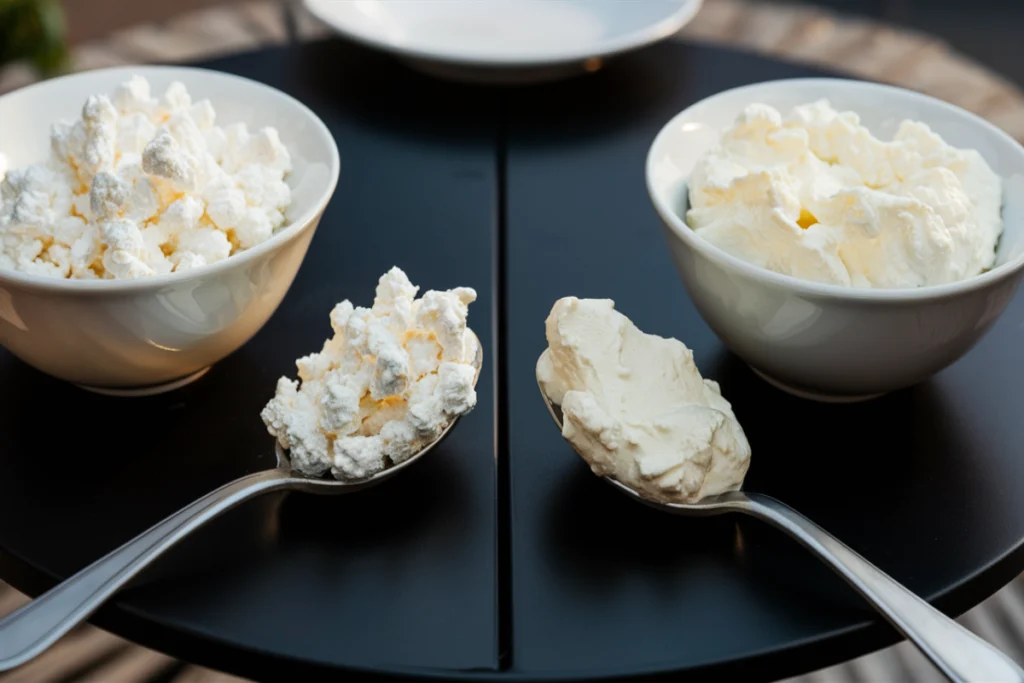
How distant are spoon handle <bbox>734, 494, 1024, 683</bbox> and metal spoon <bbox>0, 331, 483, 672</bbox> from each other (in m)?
0.22

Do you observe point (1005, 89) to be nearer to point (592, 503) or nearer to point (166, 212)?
point (592, 503)

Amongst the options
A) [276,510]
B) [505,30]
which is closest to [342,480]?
[276,510]

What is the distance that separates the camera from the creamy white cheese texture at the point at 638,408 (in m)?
0.59

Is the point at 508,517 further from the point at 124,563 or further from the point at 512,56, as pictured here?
the point at 512,56

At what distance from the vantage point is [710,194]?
0.71 meters

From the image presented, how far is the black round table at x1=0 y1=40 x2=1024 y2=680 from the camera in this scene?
1.85 ft

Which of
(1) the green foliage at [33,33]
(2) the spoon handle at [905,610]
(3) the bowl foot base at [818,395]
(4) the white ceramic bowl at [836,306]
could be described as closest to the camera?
(2) the spoon handle at [905,610]

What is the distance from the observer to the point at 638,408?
2.02ft

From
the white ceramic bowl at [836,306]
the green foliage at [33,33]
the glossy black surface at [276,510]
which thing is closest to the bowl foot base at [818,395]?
the white ceramic bowl at [836,306]

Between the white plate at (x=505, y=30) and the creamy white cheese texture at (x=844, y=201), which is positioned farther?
the white plate at (x=505, y=30)

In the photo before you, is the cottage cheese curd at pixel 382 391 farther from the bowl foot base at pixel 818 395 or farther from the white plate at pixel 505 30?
the white plate at pixel 505 30

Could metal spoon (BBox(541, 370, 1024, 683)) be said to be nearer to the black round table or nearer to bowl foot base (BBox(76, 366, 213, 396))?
the black round table

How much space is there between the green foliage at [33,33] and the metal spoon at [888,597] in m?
1.55

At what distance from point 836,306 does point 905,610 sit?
7.4 inches
